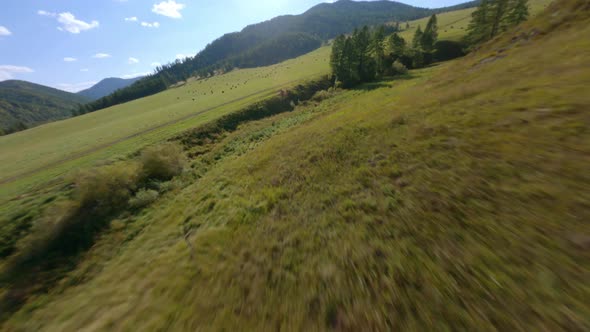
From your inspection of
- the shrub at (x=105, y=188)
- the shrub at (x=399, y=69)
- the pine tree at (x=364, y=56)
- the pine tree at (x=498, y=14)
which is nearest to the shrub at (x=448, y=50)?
the pine tree at (x=498, y=14)

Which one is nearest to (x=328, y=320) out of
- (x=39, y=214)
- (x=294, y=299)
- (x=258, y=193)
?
(x=294, y=299)

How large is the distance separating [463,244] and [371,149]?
7.76 m

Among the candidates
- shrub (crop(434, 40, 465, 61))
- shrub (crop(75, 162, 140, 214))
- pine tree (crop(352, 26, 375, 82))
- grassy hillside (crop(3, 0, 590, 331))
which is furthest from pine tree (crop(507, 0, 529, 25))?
shrub (crop(75, 162, 140, 214))

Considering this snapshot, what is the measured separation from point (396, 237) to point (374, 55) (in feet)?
198

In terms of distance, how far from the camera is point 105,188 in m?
16.5

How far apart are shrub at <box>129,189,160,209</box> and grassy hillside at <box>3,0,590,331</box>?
8.50 feet

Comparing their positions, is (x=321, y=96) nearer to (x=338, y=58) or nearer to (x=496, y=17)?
(x=338, y=58)

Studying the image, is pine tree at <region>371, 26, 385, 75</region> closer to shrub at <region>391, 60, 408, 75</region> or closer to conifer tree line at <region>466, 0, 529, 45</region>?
shrub at <region>391, 60, 408, 75</region>

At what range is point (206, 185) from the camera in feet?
57.9

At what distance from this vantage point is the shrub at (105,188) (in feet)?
51.8

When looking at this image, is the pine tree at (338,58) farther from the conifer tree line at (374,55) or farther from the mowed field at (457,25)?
the mowed field at (457,25)

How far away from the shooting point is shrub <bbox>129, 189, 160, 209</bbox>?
16.8m

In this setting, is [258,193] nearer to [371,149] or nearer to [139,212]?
[371,149]

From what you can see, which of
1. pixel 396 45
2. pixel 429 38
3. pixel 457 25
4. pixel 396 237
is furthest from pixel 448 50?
pixel 396 237
